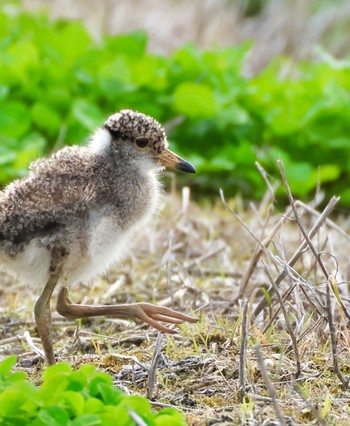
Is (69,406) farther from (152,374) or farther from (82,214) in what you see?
(82,214)

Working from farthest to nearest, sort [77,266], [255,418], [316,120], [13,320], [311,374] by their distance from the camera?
1. [316,120]
2. [13,320]
3. [77,266]
4. [311,374]
5. [255,418]

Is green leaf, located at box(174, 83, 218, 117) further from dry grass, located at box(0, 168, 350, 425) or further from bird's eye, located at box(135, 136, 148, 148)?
bird's eye, located at box(135, 136, 148, 148)

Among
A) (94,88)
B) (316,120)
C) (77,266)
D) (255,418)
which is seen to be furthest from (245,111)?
(255,418)

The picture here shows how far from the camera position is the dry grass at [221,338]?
125 inches

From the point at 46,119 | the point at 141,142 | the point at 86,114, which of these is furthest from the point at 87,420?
the point at 46,119

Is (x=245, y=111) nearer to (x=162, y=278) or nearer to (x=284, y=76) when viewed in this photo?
(x=284, y=76)

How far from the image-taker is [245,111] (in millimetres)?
6914

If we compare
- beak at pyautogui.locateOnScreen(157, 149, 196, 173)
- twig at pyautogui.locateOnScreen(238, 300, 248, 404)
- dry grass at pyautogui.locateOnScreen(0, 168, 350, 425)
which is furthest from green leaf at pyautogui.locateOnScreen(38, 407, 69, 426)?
beak at pyautogui.locateOnScreen(157, 149, 196, 173)

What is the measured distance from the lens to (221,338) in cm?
373

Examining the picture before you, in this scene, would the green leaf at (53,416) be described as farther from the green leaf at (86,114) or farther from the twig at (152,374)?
the green leaf at (86,114)

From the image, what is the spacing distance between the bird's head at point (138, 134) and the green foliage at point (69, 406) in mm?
1282

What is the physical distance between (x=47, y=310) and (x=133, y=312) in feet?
1.07

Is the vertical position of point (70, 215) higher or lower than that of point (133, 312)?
higher

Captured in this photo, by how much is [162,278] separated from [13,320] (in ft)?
2.78
